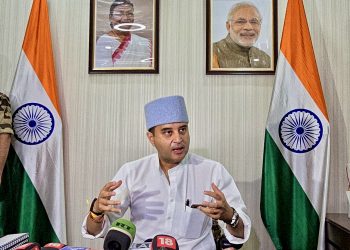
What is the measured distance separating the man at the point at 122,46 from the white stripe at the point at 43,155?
508 millimetres

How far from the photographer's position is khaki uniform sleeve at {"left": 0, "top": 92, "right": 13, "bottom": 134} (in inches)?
102

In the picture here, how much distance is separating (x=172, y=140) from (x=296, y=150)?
1.05 meters

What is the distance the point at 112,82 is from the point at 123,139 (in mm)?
461

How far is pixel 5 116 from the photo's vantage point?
8.51 ft

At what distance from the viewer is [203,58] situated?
295cm

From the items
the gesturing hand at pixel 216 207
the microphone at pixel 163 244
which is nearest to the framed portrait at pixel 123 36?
the gesturing hand at pixel 216 207

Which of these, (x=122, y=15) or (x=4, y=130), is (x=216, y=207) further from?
(x=122, y=15)

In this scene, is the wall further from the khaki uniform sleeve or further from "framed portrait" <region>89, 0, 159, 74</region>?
the khaki uniform sleeve

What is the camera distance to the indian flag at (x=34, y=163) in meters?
2.70

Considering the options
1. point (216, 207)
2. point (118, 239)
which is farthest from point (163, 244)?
point (216, 207)

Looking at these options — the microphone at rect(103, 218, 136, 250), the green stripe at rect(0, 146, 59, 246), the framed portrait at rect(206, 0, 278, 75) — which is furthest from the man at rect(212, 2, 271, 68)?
the microphone at rect(103, 218, 136, 250)

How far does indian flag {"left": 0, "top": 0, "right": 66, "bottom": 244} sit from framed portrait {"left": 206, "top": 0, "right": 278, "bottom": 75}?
4.18ft

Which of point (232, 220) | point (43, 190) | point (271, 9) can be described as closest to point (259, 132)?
point (271, 9)

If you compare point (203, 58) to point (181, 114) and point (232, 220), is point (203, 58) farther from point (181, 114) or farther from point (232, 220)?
point (232, 220)
